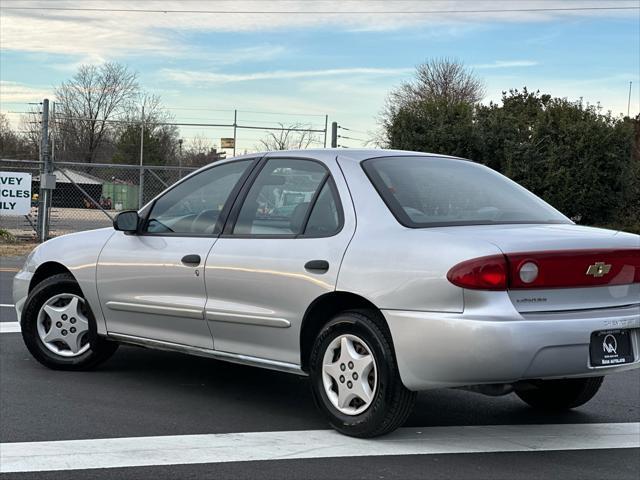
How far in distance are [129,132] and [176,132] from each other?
125 inches

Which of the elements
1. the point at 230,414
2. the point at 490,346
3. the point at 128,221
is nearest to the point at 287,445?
the point at 230,414

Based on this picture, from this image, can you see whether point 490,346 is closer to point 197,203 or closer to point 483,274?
point 483,274

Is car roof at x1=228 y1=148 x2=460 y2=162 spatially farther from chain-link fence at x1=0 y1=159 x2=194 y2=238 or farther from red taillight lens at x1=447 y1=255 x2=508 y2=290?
chain-link fence at x1=0 y1=159 x2=194 y2=238

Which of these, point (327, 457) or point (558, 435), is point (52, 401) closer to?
point (327, 457)

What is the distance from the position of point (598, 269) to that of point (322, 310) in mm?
1522

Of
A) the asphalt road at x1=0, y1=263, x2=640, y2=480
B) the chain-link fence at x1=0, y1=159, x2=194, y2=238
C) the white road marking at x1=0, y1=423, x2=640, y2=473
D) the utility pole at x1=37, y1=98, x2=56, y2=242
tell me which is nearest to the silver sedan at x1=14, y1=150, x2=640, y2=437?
the white road marking at x1=0, y1=423, x2=640, y2=473

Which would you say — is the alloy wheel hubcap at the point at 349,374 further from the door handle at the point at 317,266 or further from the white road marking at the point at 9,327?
the white road marking at the point at 9,327

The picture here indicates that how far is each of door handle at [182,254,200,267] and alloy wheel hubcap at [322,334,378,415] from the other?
1.17 metres

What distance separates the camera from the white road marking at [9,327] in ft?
26.7

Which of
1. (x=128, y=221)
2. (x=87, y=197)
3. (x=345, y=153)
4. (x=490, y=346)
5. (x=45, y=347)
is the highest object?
(x=345, y=153)

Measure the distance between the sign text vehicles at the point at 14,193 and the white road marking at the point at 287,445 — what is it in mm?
13858

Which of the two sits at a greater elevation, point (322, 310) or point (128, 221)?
point (128, 221)

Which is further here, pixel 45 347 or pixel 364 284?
pixel 45 347

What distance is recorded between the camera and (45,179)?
17.4 metres
